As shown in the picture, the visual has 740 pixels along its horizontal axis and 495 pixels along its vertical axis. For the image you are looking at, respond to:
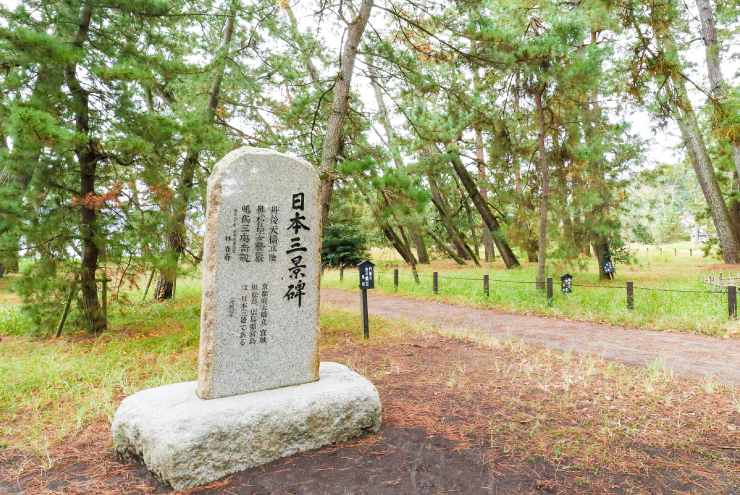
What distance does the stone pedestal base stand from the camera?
2.58 m

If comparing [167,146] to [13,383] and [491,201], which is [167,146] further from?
[491,201]

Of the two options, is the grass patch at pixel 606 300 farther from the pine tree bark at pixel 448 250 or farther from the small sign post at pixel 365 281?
the pine tree bark at pixel 448 250

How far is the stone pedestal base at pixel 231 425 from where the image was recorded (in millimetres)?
2578

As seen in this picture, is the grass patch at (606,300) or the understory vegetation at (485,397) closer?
the understory vegetation at (485,397)

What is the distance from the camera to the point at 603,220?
35.7 feet

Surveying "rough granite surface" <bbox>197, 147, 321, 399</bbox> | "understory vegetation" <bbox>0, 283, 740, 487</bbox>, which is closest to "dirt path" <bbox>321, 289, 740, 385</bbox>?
"understory vegetation" <bbox>0, 283, 740, 487</bbox>

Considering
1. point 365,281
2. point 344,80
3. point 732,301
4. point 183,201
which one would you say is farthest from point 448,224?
point 183,201

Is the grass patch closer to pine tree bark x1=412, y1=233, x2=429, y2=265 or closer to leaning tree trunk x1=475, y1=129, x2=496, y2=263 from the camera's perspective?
leaning tree trunk x1=475, y1=129, x2=496, y2=263

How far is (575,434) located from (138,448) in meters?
3.29

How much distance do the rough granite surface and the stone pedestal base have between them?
20cm

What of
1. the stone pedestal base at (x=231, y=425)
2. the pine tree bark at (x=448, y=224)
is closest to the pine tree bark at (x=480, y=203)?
the pine tree bark at (x=448, y=224)

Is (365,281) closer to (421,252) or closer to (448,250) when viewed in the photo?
(448,250)

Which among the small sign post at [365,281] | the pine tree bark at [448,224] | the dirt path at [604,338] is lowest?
the dirt path at [604,338]

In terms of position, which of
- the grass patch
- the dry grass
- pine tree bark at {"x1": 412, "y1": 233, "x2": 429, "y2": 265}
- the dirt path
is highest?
pine tree bark at {"x1": 412, "y1": 233, "x2": 429, "y2": 265}
